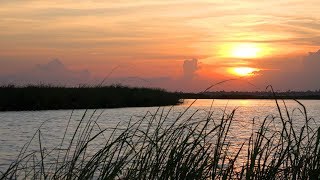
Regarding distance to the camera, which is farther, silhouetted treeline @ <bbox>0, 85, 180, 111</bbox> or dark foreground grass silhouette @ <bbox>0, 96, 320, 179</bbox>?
silhouetted treeline @ <bbox>0, 85, 180, 111</bbox>

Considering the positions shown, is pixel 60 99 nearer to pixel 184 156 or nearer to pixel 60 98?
pixel 60 98

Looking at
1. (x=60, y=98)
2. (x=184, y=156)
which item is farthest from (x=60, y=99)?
(x=184, y=156)

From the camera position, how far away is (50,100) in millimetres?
43344

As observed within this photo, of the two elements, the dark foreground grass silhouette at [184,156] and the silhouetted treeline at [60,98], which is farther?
the silhouetted treeline at [60,98]

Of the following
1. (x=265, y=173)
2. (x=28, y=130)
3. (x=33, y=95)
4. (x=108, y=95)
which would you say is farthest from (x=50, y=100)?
(x=265, y=173)

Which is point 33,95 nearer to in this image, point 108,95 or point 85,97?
point 85,97

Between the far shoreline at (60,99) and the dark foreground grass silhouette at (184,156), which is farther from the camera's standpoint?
the far shoreline at (60,99)

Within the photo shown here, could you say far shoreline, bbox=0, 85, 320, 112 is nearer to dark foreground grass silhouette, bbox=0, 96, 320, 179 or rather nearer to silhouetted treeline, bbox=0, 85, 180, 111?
silhouetted treeline, bbox=0, 85, 180, 111

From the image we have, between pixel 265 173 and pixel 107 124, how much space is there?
26330 millimetres

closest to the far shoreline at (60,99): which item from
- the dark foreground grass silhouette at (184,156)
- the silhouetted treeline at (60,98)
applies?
the silhouetted treeline at (60,98)

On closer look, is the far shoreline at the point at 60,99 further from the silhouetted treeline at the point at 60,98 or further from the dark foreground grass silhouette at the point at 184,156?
the dark foreground grass silhouette at the point at 184,156

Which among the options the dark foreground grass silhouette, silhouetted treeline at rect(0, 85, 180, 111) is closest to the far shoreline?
silhouetted treeline at rect(0, 85, 180, 111)

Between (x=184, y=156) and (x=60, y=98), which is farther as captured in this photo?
(x=60, y=98)

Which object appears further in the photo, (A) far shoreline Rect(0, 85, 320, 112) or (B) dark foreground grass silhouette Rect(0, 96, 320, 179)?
(A) far shoreline Rect(0, 85, 320, 112)
